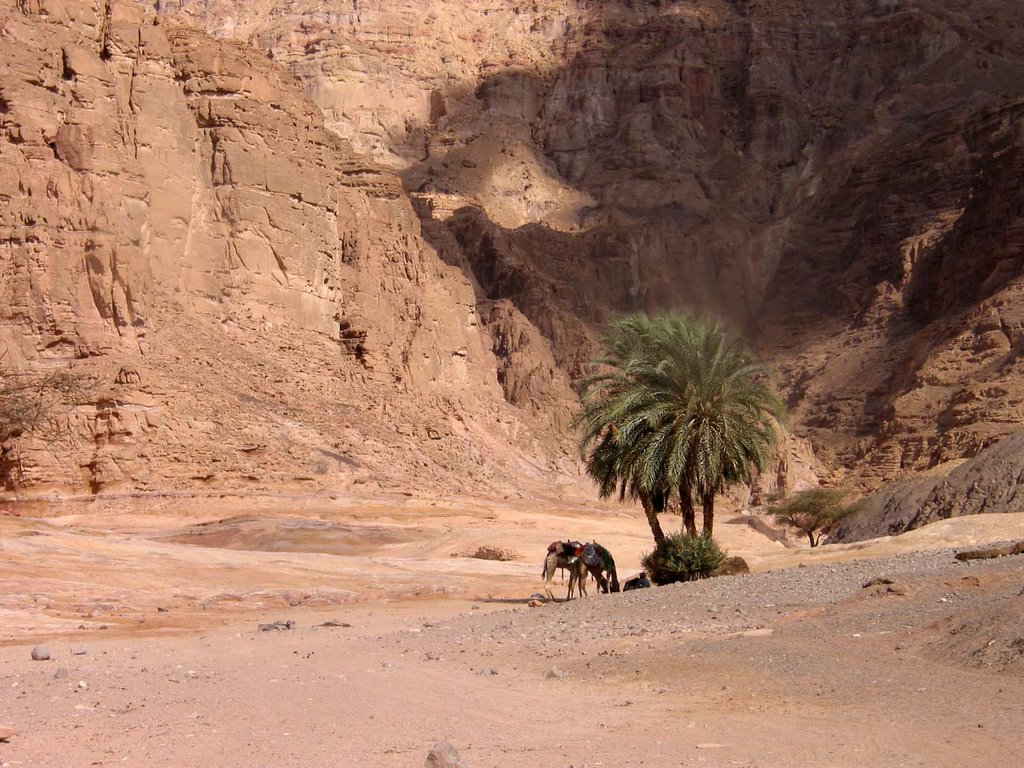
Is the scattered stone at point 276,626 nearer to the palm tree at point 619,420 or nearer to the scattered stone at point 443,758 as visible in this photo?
the palm tree at point 619,420

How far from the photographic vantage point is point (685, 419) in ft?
A: 70.7

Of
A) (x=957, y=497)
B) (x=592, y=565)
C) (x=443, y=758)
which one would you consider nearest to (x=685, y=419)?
(x=592, y=565)

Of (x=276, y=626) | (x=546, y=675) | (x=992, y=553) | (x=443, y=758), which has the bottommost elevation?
(x=443, y=758)

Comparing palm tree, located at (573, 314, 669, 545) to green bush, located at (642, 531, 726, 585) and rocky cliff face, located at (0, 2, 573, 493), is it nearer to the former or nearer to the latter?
green bush, located at (642, 531, 726, 585)

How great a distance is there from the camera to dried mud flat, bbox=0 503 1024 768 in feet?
29.1

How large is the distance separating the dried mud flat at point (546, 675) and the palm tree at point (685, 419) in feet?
10.8

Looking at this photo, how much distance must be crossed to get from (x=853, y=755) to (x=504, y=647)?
21.2 feet

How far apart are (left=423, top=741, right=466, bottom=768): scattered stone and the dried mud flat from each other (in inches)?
27.8

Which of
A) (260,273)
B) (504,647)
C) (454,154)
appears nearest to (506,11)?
(454,154)

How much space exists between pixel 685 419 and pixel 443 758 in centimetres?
1427

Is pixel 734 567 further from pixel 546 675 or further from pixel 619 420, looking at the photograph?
pixel 546 675

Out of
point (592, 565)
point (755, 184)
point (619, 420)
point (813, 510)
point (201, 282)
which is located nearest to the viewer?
point (592, 565)

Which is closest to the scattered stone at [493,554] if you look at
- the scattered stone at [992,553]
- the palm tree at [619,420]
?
the palm tree at [619,420]

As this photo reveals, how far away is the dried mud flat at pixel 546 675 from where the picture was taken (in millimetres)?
8859
